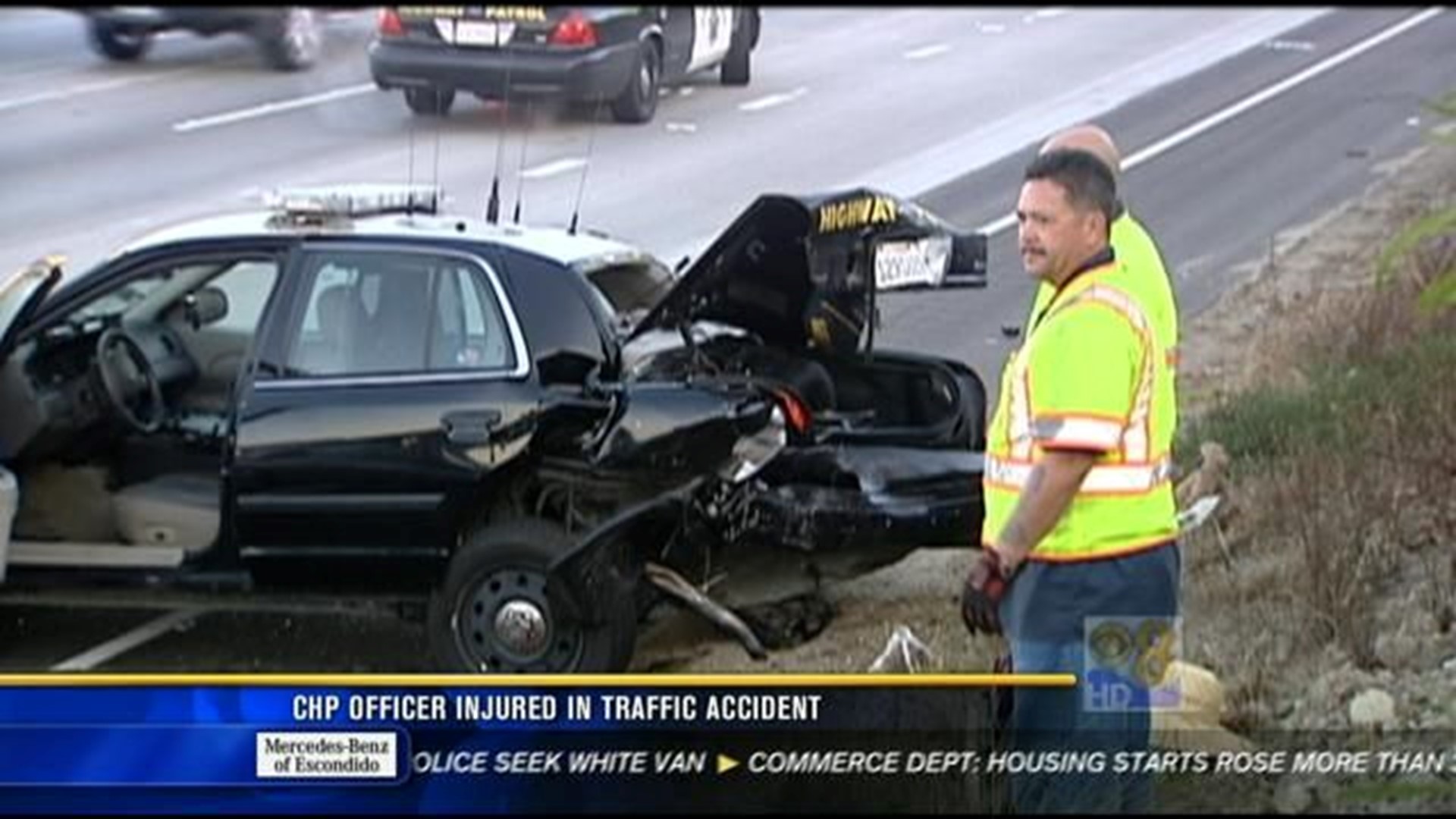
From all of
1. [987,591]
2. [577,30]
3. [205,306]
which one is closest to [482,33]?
[577,30]

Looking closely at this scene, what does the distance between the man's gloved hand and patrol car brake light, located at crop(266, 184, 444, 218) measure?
7.56 feet

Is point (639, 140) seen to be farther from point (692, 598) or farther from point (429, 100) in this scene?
point (692, 598)

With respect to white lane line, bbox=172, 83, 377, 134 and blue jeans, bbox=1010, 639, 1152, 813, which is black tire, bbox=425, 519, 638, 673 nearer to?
white lane line, bbox=172, 83, 377, 134

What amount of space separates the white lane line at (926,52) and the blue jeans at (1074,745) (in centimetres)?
178

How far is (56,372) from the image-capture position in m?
6.57

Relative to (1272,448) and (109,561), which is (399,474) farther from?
(1272,448)

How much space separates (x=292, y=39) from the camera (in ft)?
18.5

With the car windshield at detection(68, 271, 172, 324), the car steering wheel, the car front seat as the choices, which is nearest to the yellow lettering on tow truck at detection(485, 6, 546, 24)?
the car windshield at detection(68, 271, 172, 324)

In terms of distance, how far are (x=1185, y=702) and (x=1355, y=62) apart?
3.51 metres

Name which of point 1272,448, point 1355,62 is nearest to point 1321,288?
point 1355,62

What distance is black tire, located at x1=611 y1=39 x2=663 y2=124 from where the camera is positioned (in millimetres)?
6285

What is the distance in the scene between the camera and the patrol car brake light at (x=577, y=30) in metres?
5.64

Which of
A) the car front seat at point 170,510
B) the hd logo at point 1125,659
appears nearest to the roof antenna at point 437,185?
the car front seat at point 170,510

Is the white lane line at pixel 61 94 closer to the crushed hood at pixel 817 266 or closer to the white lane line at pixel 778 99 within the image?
the crushed hood at pixel 817 266
